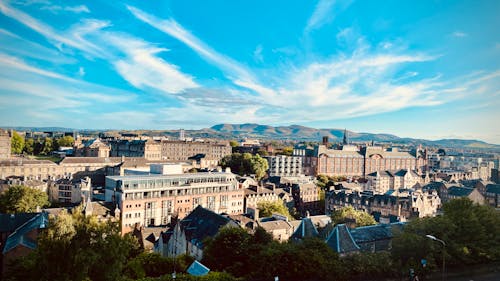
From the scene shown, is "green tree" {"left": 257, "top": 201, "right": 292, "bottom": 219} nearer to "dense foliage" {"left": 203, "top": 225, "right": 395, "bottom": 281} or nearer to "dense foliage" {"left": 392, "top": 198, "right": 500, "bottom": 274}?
"dense foliage" {"left": 203, "top": 225, "right": 395, "bottom": 281}

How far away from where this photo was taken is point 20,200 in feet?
199

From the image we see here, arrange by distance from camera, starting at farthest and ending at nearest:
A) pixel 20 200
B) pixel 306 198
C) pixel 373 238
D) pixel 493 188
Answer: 1. pixel 493 188
2. pixel 306 198
3. pixel 20 200
4. pixel 373 238

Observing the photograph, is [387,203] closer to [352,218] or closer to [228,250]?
[352,218]

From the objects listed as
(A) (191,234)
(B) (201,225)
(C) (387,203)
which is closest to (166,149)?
(C) (387,203)

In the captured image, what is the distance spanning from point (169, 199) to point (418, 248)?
159 ft

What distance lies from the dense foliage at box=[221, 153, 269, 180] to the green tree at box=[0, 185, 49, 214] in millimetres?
61404

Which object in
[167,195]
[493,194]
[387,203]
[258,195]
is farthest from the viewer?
[493,194]

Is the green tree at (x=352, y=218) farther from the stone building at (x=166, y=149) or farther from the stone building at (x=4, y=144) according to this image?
the stone building at (x=4, y=144)

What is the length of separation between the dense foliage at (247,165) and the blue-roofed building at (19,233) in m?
73.7

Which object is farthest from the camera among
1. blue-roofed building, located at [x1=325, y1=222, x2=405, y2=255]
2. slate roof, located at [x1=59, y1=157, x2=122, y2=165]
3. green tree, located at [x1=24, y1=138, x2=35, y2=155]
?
green tree, located at [x1=24, y1=138, x2=35, y2=155]

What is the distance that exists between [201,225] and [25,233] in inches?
777

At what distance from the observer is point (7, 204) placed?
62062mm

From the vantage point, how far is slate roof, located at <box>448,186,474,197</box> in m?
89.7

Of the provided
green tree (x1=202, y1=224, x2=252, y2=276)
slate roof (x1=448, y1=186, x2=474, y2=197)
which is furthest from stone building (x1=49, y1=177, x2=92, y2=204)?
slate roof (x1=448, y1=186, x2=474, y2=197)
